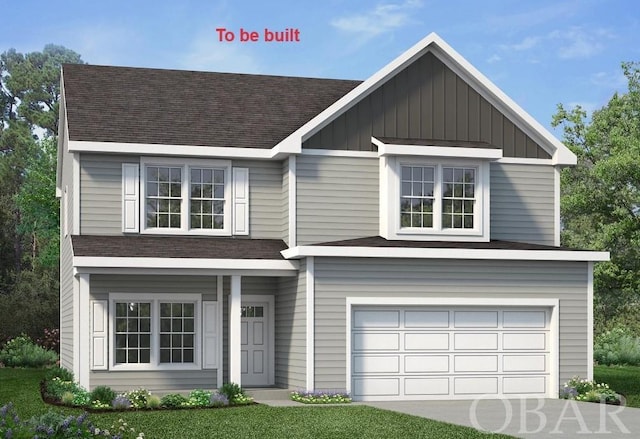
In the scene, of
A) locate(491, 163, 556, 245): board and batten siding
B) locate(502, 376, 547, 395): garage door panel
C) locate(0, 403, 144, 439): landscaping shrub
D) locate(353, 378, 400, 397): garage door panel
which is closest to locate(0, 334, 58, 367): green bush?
locate(353, 378, 400, 397): garage door panel

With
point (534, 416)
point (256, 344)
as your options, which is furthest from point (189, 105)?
point (534, 416)

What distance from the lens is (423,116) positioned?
→ 26.1 metres

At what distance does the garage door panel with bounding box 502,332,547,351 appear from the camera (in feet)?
81.1

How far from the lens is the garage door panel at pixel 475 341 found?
24.4 m

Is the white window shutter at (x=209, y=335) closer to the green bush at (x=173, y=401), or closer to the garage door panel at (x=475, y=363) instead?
the green bush at (x=173, y=401)

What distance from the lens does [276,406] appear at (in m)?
21.9

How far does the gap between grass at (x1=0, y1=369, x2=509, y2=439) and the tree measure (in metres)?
17.9

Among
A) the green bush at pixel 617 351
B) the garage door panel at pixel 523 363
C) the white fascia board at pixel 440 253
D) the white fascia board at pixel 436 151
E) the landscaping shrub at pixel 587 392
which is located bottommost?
the green bush at pixel 617 351

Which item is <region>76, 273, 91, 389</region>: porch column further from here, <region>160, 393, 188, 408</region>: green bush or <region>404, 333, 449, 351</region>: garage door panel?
<region>404, 333, 449, 351</region>: garage door panel

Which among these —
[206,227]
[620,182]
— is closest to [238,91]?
[206,227]

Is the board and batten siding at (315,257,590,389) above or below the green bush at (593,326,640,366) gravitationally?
above

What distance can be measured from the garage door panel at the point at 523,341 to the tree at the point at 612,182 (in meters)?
12.8

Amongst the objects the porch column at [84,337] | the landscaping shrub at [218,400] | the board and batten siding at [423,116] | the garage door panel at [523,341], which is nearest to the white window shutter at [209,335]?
the landscaping shrub at [218,400]

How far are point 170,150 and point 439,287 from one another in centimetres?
696
